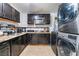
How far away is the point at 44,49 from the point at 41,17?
24.4 inches

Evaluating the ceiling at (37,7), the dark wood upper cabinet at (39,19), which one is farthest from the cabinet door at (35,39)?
the ceiling at (37,7)

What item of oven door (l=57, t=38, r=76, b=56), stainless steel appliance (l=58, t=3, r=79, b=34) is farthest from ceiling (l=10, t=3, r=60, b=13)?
oven door (l=57, t=38, r=76, b=56)

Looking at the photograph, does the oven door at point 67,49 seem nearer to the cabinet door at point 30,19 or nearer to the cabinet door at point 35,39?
the cabinet door at point 35,39

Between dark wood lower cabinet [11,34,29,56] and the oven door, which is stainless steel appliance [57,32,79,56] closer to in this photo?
the oven door

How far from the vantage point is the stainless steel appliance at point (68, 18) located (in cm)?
142

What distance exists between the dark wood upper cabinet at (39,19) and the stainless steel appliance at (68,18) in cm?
26

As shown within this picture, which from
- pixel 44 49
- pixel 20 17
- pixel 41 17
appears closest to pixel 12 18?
pixel 20 17

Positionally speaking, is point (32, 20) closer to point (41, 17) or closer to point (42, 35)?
point (41, 17)

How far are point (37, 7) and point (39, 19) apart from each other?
0.28 metres

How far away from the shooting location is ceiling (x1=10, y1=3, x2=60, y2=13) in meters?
1.69

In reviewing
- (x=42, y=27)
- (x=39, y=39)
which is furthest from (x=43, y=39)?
(x=42, y=27)

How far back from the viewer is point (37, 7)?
178 centimetres

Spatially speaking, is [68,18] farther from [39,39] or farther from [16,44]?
[16,44]

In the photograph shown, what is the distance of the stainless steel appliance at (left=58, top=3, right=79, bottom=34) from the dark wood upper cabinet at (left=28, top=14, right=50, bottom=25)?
255mm
